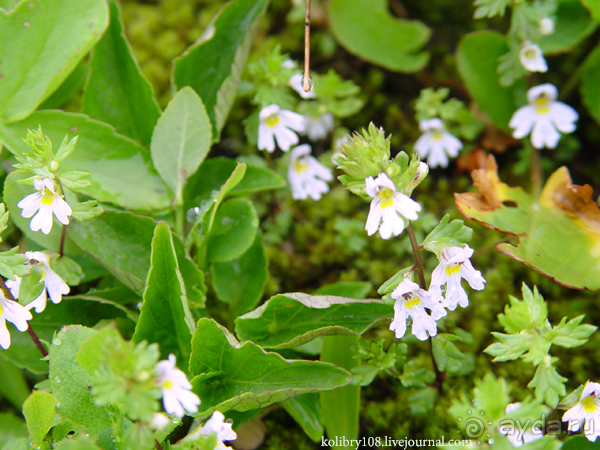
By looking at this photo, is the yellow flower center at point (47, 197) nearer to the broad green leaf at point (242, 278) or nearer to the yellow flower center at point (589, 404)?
the broad green leaf at point (242, 278)

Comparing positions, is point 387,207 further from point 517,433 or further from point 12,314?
point 12,314

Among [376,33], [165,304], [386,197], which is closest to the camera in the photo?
[386,197]

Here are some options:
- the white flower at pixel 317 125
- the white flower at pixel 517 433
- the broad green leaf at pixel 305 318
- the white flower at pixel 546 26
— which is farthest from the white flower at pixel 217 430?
the white flower at pixel 546 26

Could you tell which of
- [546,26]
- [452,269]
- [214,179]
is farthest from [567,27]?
[214,179]

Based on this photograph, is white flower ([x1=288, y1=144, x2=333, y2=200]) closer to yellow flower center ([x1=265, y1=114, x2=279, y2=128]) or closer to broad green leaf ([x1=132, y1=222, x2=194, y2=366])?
yellow flower center ([x1=265, y1=114, x2=279, y2=128])

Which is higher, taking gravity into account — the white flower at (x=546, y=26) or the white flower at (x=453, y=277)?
the white flower at (x=546, y=26)

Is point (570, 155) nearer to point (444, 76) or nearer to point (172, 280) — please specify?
point (444, 76)
